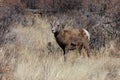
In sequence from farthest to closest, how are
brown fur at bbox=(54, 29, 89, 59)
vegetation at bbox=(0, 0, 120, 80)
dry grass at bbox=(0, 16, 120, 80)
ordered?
1. brown fur at bbox=(54, 29, 89, 59)
2. vegetation at bbox=(0, 0, 120, 80)
3. dry grass at bbox=(0, 16, 120, 80)

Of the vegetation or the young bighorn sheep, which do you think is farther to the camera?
the young bighorn sheep

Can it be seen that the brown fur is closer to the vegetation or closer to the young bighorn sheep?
the young bighorn sheep

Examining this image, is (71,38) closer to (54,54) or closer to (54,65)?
(54,54)

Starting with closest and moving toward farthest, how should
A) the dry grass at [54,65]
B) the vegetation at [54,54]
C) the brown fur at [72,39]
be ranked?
1. the dry grass at [54,65]
2. the vegetation at [54,54]
3. the brown fur at [72,39]

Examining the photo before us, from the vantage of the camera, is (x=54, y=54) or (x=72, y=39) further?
(x=72, y=39)

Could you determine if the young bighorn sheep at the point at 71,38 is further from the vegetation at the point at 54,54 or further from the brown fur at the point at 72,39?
the vegetation at the point at 54,54

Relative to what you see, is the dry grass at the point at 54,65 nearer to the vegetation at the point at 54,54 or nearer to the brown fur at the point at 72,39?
the vegetation at the point at 54,54

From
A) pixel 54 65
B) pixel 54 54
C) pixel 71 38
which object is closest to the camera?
pixel 54 65

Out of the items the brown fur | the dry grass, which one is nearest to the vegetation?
the dry grass

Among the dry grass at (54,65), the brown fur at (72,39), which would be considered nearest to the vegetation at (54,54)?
the dry grass at (54,65)

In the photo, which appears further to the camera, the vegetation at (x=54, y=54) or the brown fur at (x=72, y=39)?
the brown fur at (x=72, y=39)

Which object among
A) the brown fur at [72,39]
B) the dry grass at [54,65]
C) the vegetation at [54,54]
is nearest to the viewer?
the dry grass at [54,65]

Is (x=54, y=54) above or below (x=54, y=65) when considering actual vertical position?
below

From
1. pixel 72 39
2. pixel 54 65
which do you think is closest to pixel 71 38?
pixel 72 39
